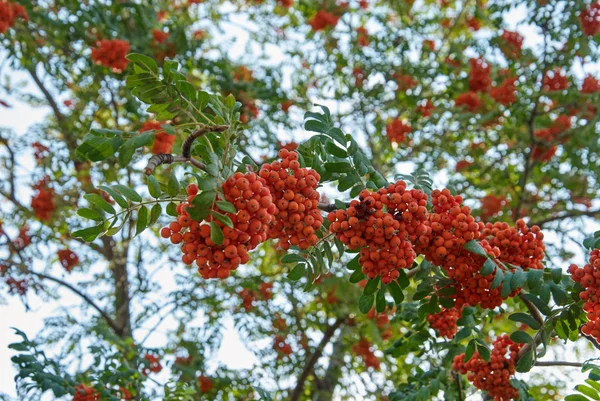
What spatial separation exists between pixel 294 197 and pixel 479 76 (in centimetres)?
503

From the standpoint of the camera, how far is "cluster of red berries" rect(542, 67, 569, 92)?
602cm

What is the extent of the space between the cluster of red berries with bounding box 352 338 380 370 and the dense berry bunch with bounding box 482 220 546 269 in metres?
4.42

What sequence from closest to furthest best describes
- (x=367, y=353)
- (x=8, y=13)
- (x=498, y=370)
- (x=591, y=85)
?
(x=498, y=370) < (x=8, y=13) < (x=591, y=85) < (x=367, y=353)

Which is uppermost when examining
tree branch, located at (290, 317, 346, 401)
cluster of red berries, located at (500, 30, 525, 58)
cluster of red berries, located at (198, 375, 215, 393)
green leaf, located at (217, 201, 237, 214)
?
cluster of red berries, located at (500, 30, 525, 58)

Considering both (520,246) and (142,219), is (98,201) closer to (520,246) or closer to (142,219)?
(142,219)

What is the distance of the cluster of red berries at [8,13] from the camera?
5.14 meters

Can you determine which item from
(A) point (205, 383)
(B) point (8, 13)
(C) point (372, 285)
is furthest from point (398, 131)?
(C) point (372, 285)

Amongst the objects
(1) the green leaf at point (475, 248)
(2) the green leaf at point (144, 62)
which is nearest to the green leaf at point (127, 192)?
(2) the green leaf at point (144, 62)

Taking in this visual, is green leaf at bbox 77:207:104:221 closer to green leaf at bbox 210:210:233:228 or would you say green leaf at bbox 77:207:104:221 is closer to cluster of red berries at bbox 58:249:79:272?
green leaf at bbox 210:210:233:228

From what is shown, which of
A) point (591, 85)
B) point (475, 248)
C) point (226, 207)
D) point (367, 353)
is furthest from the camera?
point (367, 353)

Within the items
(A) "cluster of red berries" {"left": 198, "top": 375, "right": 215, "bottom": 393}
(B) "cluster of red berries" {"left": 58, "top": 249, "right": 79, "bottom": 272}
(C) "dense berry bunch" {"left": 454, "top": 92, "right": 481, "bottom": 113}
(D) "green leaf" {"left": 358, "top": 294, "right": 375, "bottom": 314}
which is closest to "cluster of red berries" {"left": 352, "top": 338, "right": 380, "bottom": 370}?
(A) "cluster of red berries" {"left": 198, "top": 375, "right": 215, "bottom": 393}

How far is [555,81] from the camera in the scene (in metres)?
6.07

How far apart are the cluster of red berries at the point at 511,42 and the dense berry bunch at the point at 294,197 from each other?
526cm

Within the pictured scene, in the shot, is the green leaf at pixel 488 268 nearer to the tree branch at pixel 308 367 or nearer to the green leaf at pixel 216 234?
the green leaf at pixel 216 234
